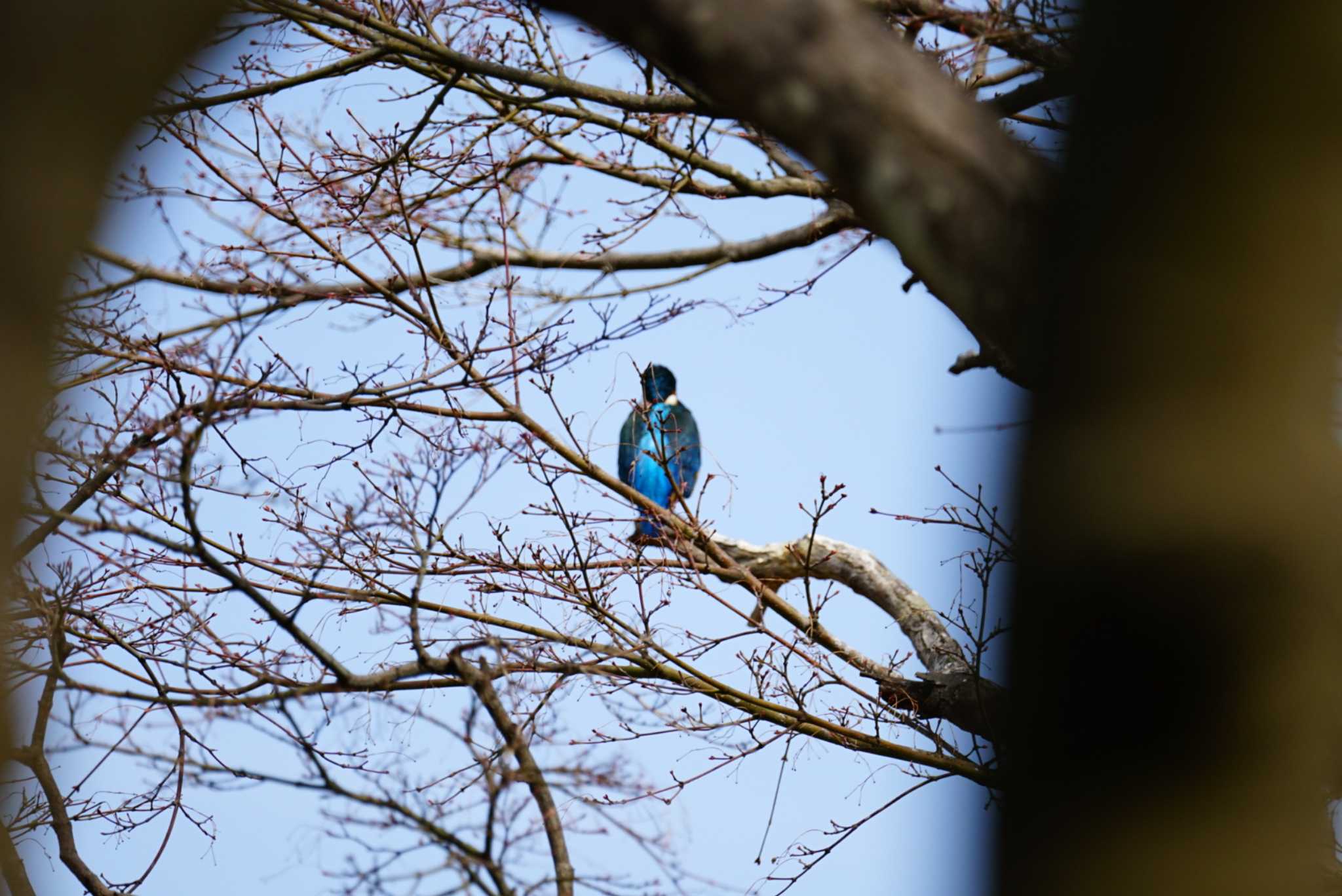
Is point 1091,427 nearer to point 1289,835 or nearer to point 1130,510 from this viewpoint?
point 1130,510

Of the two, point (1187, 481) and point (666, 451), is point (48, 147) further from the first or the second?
point (666, 451)

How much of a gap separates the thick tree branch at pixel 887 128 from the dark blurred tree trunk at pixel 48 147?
54 centimetres

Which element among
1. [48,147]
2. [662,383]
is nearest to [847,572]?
[48,147]

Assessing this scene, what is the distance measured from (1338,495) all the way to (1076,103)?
545mm

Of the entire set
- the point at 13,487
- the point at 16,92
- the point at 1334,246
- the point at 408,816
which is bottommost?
the point at 408,816

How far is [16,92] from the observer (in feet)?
3.99

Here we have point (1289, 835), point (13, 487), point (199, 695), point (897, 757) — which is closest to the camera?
point (1289, 835)

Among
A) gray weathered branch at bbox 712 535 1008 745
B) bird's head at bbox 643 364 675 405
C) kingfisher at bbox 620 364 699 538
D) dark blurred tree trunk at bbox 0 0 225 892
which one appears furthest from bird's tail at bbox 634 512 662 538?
bird's head at bbox 643 364 675 405

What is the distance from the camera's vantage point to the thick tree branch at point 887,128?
138 centimetres

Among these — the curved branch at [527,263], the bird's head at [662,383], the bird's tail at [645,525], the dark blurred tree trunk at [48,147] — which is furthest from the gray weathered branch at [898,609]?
the bird's head at [662,383]

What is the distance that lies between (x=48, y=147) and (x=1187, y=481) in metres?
1.31

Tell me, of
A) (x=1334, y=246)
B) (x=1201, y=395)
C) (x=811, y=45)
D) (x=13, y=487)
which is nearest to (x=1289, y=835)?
(x=1201, y=395)

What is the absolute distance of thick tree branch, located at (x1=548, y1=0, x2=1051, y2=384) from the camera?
1.38 m

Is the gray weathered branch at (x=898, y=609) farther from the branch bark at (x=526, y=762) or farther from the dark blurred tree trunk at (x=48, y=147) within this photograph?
the dark blurred tree trunk at (x=48, y=147)
